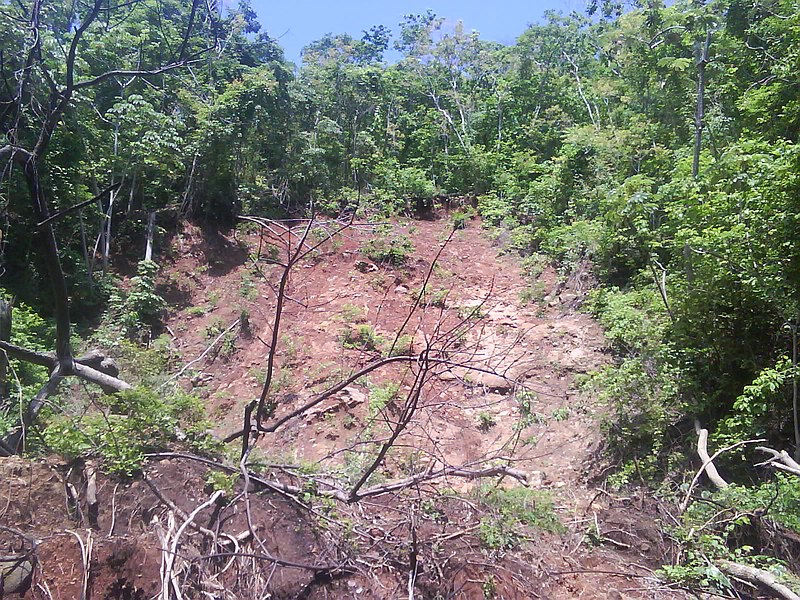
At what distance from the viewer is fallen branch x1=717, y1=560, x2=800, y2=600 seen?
260 centimetres

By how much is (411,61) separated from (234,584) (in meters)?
16.9

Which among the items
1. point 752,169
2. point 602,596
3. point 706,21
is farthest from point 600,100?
point 602,596

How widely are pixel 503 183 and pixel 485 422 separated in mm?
8081

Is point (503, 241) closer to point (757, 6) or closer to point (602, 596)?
point (757, 6)

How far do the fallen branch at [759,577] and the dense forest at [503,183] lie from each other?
0.02 m

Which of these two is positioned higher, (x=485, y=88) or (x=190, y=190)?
(x=485, y=88)

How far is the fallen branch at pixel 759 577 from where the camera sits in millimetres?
2602

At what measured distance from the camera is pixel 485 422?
6426mm

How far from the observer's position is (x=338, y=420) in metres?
6.58

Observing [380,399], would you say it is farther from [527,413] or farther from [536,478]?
[536,478]

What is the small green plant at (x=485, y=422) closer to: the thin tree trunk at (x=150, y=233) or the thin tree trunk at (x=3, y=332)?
the thin tree trunk at (x=3, y=332)

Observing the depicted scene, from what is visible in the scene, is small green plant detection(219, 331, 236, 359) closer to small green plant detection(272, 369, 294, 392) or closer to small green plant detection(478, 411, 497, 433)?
small green plant detection(272, 369, 294, 392)

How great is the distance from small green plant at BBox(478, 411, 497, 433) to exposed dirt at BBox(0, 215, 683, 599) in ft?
0.08

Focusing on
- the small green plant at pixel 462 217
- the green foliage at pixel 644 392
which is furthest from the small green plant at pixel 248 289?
the green foliage at pixel 644 392
